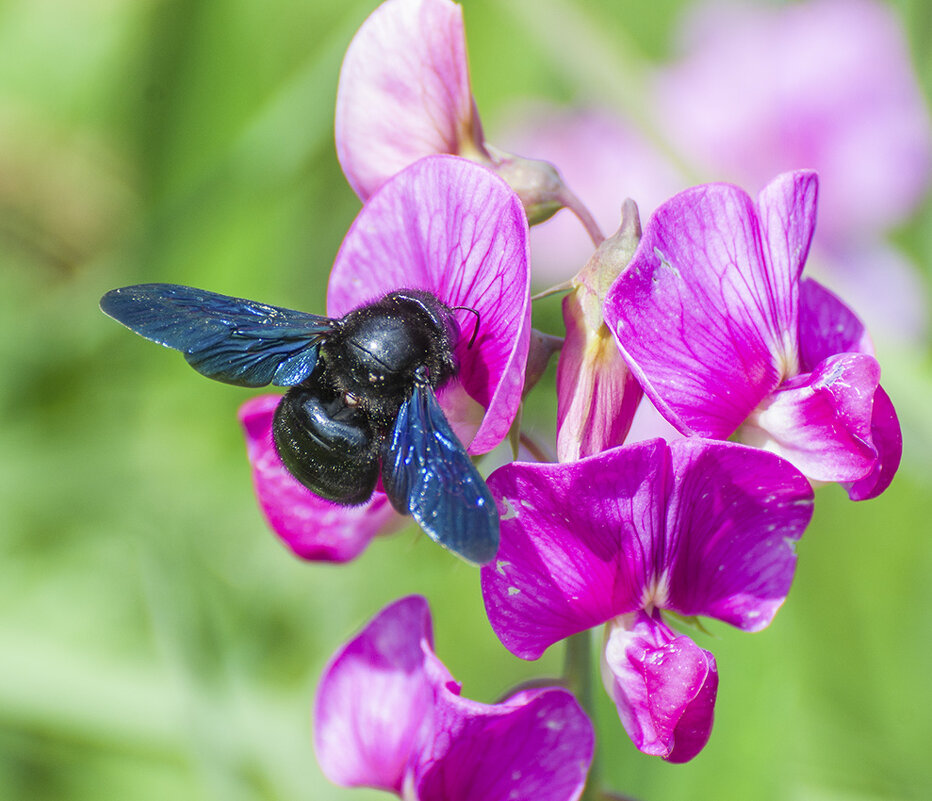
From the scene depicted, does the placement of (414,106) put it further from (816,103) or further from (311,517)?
(816,103)

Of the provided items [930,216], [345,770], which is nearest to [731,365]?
[345,770]

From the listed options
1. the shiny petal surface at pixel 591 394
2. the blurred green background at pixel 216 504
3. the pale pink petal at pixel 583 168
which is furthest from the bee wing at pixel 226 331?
the pale pink petal at pixel 583 168

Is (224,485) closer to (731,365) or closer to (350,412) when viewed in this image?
(350,412)

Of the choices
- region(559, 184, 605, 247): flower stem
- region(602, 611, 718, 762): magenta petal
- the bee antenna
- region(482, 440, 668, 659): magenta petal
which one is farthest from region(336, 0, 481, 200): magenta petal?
region(602, 611, 718, 762): magenta petal

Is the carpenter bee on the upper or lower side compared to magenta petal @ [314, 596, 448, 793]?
upper

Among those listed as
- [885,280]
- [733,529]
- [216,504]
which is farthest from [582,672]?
[885,280]

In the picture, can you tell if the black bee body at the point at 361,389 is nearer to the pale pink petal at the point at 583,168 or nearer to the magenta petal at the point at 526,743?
the magenta petal at the point at 526,743

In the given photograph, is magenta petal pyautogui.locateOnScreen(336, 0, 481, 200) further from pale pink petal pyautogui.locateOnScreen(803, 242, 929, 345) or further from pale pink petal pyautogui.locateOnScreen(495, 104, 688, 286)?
pale pink petal pyautogui.locateOnScreen(495, 104, 688, 286)
